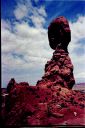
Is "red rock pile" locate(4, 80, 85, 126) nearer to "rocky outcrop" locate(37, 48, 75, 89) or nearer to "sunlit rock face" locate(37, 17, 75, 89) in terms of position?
"rocky outcrop" locate(37, 48, 75, 89)

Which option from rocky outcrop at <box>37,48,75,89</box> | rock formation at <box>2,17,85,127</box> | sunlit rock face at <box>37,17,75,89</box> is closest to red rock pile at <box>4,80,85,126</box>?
rock formation at <box>2,17,85,127</box>

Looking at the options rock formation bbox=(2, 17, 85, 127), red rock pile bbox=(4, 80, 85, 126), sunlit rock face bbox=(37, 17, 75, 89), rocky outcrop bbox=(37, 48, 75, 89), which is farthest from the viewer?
sunlit rock face bbox=(37, 17, 75, 89)

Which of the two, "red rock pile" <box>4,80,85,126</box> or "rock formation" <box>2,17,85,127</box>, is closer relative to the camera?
"red rock pile" <box>4,80,85,126</box>

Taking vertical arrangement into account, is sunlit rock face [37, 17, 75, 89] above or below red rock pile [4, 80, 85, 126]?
above

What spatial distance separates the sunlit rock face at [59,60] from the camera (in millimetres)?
34969

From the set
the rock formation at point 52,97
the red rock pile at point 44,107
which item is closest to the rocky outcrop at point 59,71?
the rock formation at point 52,97

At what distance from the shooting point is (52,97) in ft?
99.1

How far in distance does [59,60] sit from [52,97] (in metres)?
7.32

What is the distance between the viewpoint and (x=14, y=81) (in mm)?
32906

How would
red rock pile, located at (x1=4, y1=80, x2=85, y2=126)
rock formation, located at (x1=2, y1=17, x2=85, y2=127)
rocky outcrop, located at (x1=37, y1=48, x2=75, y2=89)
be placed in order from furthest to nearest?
rocky outcrop, located at (x1=37, y1=48, x2=75, y2=89) < rock formation, located at (x1=2, y1=17, x2=85, y2=127) < red rock pile, located at (x1=4, y1=80, x2=85, y2=126)

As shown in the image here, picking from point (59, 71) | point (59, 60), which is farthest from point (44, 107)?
point (59, 60)

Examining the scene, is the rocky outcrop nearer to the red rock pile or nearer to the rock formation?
the rock formation

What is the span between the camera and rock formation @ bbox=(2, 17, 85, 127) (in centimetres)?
2547

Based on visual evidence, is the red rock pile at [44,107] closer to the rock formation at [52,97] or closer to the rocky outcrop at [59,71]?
the rock formation at [52,97]
